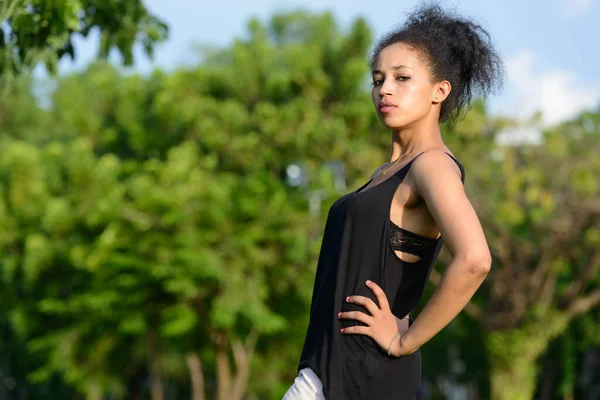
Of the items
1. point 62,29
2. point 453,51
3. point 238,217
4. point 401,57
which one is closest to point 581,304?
point 238,217

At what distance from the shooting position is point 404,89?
3.13 m

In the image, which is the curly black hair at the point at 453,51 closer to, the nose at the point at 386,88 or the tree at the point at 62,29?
the nose at the point at 386,88

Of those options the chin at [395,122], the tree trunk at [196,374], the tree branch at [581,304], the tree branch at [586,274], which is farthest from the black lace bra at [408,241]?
the tree trunk at [196,374]

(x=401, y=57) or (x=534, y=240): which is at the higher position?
(x=534, y=240)

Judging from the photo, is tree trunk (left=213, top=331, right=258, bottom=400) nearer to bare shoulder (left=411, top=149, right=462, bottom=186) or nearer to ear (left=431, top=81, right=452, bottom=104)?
ear (left=431, top=81, right=452, bottom=104)

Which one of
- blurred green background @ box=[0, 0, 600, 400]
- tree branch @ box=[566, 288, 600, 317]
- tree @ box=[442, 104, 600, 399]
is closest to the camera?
tree @ box=[442, 104, 600, 399]

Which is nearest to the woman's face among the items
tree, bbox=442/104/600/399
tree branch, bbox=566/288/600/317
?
tree, bbox=442/104/600/399

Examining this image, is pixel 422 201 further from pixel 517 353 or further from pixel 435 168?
pixel 517 353

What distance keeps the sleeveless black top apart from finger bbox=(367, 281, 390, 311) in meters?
0.02

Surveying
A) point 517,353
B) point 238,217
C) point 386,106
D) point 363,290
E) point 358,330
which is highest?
point 238,217

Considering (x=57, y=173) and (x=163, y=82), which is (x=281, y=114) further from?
(x=57, y=173)

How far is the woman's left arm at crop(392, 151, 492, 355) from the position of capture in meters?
2.84

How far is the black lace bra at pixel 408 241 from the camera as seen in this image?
3.00 meters

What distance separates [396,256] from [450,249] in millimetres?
188
